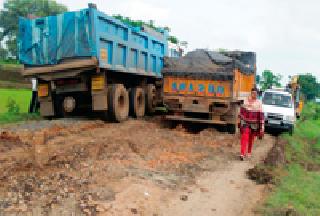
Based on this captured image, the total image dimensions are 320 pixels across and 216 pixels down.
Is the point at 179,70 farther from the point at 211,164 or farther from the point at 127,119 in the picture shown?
the point at 211,164

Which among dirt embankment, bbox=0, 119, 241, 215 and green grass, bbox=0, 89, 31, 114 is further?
green grass, bbox=0, 89, 31, 114

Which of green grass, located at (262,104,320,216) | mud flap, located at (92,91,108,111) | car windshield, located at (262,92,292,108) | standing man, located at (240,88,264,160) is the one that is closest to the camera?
green grass, located at (262,104,320,216)

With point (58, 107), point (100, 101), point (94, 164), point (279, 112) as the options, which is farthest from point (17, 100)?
point (94, 164)

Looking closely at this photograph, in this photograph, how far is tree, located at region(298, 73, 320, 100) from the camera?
91.3 meters

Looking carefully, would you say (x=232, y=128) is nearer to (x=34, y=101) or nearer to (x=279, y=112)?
(x=279, y=112)

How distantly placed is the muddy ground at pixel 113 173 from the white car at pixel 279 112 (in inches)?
205

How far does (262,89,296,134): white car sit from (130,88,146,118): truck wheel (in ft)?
14.2

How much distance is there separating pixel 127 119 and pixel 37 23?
12.7ft

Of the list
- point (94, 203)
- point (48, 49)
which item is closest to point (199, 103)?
point (48, 49)

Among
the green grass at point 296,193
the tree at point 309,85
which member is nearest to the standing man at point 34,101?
the green grass at point 296,193

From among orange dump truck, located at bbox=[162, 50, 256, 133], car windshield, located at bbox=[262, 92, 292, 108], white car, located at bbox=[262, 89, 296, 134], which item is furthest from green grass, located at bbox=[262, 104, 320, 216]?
car windshield, located at bbox=[262, 92, 292, 108]

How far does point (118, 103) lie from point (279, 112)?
6.53 meters

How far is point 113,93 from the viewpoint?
11.6m

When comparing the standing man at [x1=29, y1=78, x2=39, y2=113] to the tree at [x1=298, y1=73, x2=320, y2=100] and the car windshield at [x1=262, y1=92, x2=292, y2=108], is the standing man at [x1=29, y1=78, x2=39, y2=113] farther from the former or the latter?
the tree at [x1=298, y1=73, x2=320, y2=100]
